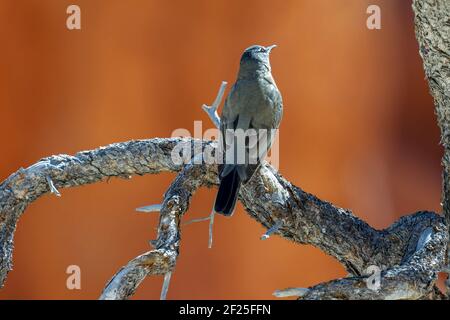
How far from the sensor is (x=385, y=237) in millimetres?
3123

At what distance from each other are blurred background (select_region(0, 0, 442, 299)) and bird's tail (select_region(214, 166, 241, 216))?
111 inches

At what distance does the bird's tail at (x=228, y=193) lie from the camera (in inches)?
117

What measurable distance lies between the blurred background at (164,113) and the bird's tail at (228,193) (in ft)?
9.27

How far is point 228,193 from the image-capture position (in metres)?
2.99

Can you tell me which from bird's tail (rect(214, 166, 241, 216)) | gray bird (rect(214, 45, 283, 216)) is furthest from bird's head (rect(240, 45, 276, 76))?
bird's tail (rect(214, 166, 241, 216))

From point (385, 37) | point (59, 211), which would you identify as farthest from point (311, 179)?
point (59, 211)

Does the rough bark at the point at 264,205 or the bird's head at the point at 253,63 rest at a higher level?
the bird's head at the point at 253,63

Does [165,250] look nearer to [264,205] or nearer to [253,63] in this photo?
[264,205]

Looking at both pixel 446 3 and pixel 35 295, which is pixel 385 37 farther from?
pixel 446 3

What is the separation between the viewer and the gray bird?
118 inches

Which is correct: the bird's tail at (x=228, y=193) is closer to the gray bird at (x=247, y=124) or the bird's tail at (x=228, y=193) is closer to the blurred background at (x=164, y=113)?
the gray bird at (x=247, y=124)

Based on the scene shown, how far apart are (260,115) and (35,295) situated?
3.14m

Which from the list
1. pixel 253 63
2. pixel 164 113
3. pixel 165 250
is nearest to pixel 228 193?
pixel 165 250

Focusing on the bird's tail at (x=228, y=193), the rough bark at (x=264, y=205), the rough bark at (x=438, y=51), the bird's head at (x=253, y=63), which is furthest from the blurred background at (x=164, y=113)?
the rough bark at (x=438, y=51)
